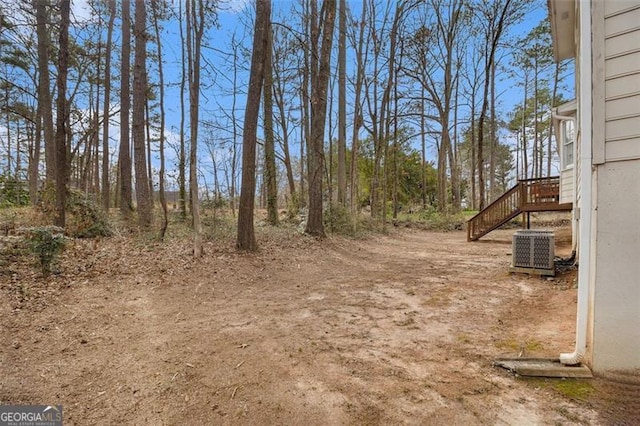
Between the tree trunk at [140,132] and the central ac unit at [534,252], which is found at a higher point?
the tree trunk at [140,132]

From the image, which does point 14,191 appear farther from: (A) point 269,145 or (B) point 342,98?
(B) point 342,98

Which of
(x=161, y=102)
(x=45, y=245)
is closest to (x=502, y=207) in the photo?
(x=45, y=245)

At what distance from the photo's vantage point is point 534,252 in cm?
567

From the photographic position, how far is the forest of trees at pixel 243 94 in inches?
281

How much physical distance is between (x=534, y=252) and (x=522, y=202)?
563 cm

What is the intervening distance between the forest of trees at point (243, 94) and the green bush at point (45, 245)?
2131 millimetres

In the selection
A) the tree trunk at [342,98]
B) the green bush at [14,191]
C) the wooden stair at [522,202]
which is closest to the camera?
the wooden stair at [522,202]

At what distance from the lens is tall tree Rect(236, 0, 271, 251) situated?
22.7 ft

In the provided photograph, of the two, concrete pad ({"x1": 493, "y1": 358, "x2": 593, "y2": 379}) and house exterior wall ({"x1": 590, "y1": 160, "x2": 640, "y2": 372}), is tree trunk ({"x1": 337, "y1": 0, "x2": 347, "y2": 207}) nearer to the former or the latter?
concrete pad ({"x1": 493, "y1": 358, "x2": 593, "y2": 379})

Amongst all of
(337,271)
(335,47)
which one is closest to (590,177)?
(337,271)

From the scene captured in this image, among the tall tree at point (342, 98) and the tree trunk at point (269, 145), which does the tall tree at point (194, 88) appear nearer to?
the tree trunk at point (269, 145)

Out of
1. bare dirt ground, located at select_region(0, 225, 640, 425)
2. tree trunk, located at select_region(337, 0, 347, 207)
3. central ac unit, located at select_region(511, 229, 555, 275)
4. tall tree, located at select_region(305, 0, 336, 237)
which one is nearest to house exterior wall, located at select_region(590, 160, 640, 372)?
bare dirt ground, located at select_region(0, 225, 640, 425)

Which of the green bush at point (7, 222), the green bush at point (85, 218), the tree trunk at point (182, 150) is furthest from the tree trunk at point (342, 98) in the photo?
the green bush at point (7, 222)

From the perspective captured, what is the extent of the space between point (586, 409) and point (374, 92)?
15.4 meters
